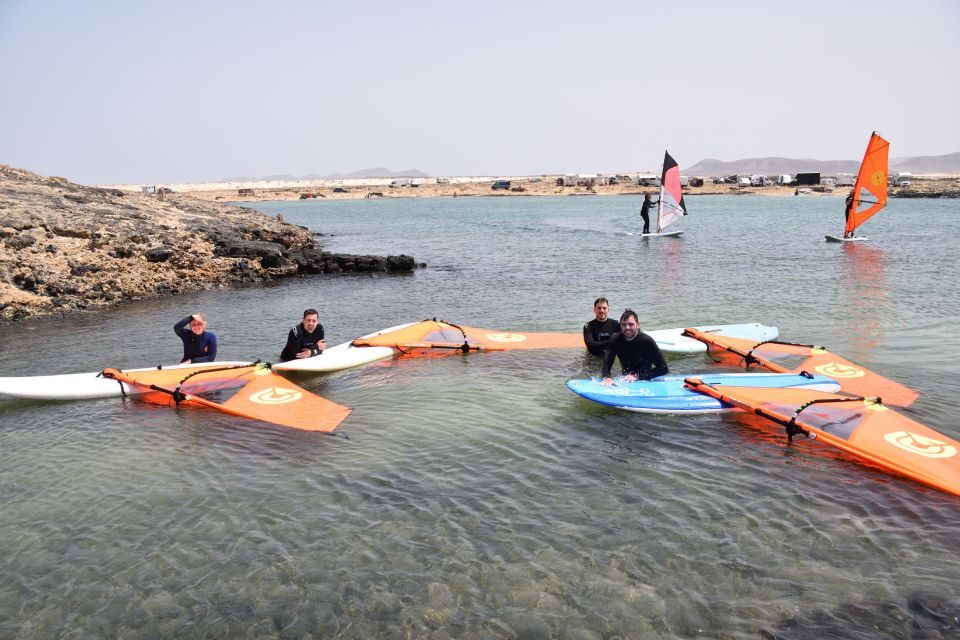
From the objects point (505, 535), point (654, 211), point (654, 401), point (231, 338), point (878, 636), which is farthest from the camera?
point (654, 211)

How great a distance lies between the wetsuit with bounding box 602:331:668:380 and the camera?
1070 cm

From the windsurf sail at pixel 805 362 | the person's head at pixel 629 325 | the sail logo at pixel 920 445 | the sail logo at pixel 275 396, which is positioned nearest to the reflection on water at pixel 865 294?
the windsurf sail at pixel 805 362

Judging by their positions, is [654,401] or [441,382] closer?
[654,401]

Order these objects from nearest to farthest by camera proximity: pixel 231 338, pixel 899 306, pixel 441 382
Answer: pixel 441 382 → pixel 231 338 → pixel 899 306

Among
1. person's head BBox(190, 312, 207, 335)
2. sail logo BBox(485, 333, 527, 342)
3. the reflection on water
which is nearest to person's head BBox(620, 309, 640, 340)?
sail logo BBox(485, 333, 527, 342)

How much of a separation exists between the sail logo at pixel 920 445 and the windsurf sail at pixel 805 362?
6.53 ft

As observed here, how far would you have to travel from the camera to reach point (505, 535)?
6.77 metres

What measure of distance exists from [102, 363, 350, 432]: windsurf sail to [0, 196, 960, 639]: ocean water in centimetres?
27

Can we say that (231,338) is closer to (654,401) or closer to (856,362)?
(654,401)

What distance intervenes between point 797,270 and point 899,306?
7854 millimetres

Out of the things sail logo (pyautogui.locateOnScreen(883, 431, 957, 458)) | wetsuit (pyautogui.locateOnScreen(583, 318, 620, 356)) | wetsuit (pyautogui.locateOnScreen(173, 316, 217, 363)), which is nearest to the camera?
sail logo (pyautogui.locateOnScreen(883, 431, 957, 458))

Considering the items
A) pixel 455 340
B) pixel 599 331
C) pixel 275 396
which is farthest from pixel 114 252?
pixel 599 331

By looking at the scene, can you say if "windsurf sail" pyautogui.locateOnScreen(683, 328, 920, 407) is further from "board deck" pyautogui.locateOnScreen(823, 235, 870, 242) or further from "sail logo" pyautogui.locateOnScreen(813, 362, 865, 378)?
"board deck" pyautogui.locateOnScreen(823, 235, 870, 242)

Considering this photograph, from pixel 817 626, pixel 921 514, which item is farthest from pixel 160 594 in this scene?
pixel 921 514
